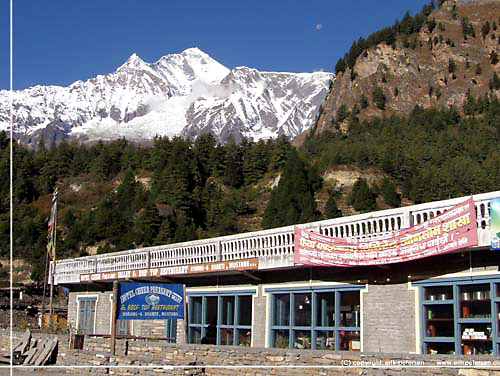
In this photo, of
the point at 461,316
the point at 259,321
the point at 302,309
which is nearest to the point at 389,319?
the point at 461,316

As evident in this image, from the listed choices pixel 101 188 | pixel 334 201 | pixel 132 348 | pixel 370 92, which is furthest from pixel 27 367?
pixel 370 92

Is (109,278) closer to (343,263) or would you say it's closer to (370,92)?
(343,263)

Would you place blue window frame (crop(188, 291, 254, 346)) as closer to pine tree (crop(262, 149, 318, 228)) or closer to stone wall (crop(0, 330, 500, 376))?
stone wall (crop(0, 330, 500, 376))

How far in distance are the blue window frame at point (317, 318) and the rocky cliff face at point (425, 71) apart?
97.5 m

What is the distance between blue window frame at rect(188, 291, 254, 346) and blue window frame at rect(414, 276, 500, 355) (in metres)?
6.56

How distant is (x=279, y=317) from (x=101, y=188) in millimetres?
75759

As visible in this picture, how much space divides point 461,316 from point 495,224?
107 inches

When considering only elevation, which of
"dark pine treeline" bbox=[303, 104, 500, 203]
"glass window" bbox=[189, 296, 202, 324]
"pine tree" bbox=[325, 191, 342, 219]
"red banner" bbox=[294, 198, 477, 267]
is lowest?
"glass window" bbox=[189, 296, 202, 324]

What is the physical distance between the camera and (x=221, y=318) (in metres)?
22.1

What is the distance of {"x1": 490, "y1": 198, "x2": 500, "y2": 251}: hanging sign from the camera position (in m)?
13.5

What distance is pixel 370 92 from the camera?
12138 cm

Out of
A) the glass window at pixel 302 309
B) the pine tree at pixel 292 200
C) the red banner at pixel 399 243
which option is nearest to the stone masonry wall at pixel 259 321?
the glass window at pixel 302 309

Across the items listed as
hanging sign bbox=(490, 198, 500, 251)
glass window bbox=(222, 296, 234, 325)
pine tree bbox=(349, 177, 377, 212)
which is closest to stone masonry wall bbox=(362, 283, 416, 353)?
hanging sign bbox=(490, 198, 500, 251)

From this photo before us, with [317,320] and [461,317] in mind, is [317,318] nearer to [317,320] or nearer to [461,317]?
[317,320]
